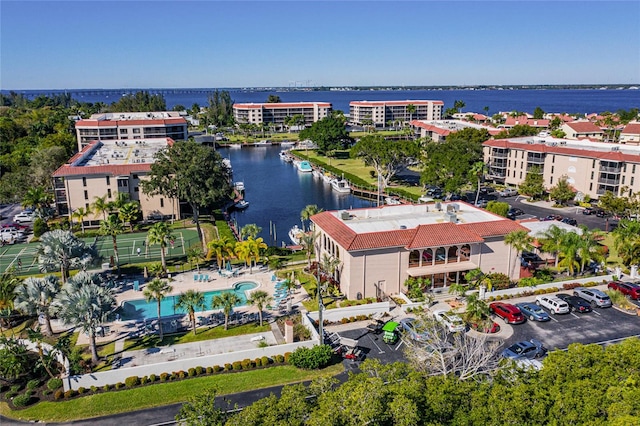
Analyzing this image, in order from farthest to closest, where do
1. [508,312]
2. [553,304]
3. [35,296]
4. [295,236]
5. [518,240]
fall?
[295,236], [518,240], [553,304], [508,312], [35,296]

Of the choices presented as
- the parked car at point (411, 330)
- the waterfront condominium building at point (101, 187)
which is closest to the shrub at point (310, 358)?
the parked car at point (411, 330)

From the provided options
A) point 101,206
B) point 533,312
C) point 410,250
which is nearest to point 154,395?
point 410,250

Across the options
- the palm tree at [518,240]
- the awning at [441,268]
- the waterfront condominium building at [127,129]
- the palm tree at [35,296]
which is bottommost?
the awning at [441,268]

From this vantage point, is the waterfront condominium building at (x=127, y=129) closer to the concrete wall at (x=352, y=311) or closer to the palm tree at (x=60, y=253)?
the palm tree at (x=60, y=253)

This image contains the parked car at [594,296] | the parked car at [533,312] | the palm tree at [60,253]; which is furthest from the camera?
the palm tree at [60,253]

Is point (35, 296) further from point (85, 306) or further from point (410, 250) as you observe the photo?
point (410, 250)

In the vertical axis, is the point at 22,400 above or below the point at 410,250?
below
